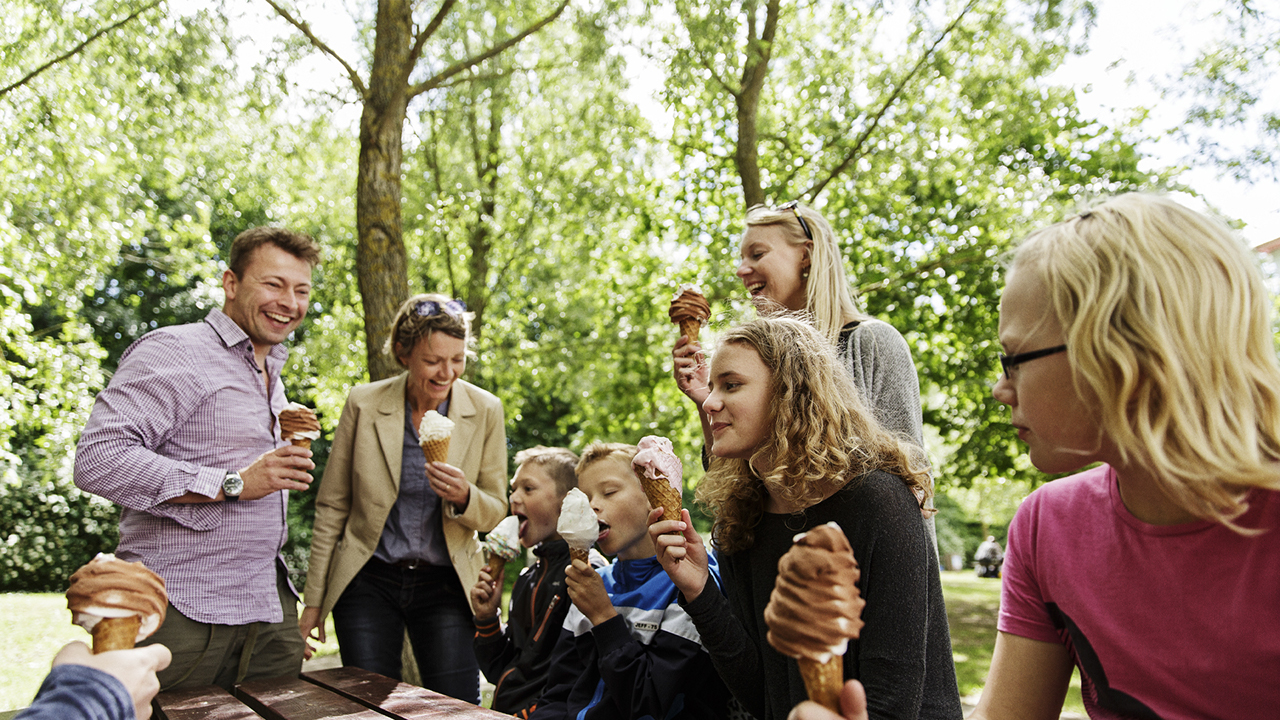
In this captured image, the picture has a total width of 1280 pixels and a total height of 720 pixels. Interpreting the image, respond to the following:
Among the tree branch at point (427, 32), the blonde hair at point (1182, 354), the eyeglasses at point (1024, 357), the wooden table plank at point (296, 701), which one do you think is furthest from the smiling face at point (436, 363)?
the tree branch at point (427, 32)

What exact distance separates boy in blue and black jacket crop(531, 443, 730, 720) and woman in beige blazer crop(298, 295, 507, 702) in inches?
33.7

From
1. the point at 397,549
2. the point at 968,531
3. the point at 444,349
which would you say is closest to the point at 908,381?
the point at 444,349

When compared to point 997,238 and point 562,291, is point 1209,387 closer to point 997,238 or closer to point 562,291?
point 997,238

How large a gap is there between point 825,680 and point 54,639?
15.2 m

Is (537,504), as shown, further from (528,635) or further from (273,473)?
(273,473)

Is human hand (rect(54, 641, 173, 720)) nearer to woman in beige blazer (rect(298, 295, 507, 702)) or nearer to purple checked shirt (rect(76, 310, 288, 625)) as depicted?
purple checked shirt (rect(76, 310, 288, 625))

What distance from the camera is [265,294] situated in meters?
3.83

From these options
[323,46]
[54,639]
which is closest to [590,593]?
[323,46]

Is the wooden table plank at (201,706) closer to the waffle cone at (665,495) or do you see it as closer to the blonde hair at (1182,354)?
the waffle cone at (665,495)

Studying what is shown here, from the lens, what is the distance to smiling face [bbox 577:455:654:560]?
144 inches

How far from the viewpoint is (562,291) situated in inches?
611

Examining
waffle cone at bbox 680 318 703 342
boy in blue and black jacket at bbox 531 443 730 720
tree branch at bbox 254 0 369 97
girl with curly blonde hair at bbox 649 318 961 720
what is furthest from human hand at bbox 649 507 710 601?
tree branch at bbox 254 0 369 97

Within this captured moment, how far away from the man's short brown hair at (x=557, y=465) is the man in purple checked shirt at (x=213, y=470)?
1.25m

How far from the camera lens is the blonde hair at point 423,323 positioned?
4.27m
